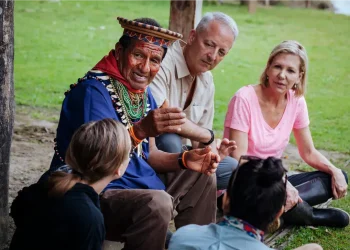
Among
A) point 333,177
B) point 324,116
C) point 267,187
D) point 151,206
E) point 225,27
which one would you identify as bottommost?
point 324,116

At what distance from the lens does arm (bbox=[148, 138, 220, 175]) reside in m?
3.83

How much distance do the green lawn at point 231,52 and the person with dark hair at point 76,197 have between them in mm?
2215

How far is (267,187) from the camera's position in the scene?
2789 mm

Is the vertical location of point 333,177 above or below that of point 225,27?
below

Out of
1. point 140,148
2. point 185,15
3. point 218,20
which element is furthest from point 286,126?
point 185,15

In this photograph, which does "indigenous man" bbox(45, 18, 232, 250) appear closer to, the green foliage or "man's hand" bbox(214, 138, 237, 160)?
"man's hand" bbox(214, 138, 237, 160)

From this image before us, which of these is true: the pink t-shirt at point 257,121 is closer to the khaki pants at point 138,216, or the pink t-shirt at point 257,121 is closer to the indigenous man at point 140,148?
the indigenous man at point 140,148

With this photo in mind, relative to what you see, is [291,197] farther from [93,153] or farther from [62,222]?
[62,222]

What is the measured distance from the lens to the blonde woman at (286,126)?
193 inches

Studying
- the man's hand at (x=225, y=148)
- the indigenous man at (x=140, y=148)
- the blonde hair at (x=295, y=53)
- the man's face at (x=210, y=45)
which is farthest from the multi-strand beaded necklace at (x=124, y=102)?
the blonde hair at (x=295, y=53)

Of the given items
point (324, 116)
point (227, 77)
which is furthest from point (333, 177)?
point (227, 77)

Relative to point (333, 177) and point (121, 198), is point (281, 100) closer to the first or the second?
point (333, 177)

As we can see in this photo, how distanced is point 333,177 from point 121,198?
7.19ft

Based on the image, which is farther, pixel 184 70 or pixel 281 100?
pixel 281 100
